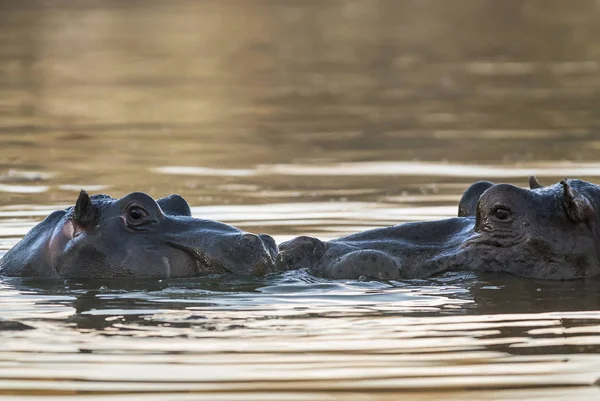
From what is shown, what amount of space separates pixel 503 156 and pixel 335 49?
738 inches

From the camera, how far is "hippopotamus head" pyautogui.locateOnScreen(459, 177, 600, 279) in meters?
8.97

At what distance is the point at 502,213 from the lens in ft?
29.8

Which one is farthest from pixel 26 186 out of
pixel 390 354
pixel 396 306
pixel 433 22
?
pixel 433 22

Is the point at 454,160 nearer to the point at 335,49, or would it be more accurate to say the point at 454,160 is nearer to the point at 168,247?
the point at 168,247

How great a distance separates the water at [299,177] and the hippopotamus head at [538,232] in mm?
129

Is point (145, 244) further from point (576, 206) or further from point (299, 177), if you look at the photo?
point (299, 177)

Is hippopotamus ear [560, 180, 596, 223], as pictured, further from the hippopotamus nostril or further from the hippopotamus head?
the hippopotamus nostril

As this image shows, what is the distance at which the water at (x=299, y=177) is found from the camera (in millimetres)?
7172

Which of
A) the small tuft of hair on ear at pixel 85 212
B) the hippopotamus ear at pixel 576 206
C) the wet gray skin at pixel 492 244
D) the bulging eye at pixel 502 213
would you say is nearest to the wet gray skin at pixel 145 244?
the small tuft of hair on ear at pixel 85 212

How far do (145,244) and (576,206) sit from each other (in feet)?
9.18

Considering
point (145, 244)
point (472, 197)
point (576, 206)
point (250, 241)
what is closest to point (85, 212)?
point (145, 244)

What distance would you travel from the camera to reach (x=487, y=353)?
24.3ft

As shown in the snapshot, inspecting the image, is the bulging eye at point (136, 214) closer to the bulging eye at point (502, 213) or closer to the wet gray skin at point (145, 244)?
the wet gray skin at point (145, 244)

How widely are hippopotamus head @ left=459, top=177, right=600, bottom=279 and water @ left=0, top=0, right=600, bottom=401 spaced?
13cm
